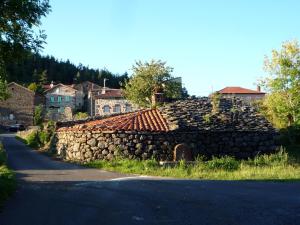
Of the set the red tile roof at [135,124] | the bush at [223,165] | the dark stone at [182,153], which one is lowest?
the bush at [223,165]

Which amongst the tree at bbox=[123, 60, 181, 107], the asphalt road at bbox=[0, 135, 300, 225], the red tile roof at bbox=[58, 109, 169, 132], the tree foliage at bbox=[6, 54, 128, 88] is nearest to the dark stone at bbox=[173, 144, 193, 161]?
the red tile roof at bbox=[58, 109, 169, 132]

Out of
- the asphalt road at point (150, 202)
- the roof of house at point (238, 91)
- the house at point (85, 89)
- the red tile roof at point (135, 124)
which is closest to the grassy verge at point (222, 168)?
the red tile roof at point (135, 124)

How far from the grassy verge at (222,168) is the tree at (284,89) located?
638 inches

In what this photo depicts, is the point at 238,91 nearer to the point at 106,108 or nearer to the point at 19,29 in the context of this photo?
the point at 106,108

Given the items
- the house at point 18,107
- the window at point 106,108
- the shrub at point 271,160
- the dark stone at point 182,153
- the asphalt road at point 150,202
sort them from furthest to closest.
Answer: the house at point 18,107 → the window at point 106,108 → the dark stone at point 182,153 → the shrub at point 271,160 → the asphalt road at point 150,202

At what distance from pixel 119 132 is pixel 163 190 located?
916 cm

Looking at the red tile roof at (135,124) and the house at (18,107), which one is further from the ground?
the house at (18,107)

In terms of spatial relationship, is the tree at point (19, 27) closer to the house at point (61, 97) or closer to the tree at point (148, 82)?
the tree at point (148, 82)

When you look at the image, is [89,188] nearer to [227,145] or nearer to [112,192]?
[112,192]

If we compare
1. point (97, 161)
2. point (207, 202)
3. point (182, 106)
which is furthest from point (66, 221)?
point (182, 106)

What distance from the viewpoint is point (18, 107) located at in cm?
8606

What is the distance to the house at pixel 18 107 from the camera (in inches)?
3356

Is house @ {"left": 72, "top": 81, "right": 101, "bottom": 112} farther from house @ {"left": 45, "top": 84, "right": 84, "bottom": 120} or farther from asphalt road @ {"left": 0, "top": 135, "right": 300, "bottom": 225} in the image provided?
asphalt road @ {"left": 0, "top": 135, "right": 300, "bottom": 225}

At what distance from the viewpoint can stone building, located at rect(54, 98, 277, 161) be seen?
70.8 feet
